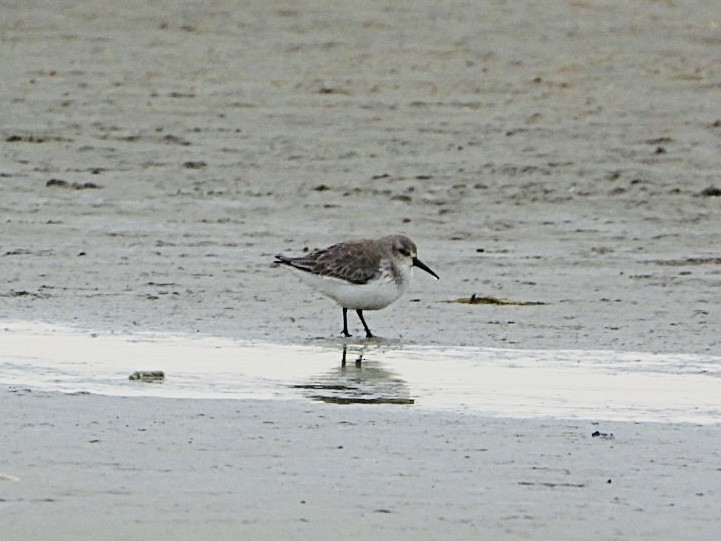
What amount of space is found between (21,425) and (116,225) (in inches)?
264

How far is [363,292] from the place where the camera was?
419 inches

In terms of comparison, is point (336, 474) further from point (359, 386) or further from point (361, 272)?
point (361, 272)

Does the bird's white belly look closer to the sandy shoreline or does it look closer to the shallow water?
the shallow water

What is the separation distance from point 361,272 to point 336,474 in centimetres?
402

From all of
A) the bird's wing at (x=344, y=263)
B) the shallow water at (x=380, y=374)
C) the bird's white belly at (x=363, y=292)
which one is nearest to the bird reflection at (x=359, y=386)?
the shallow water at (x=380, y=374)

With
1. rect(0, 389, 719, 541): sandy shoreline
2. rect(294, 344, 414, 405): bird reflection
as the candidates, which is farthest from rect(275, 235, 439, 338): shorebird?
rect(0, 389, 719, 541): sandy shoreline

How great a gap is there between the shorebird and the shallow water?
0.42 meters

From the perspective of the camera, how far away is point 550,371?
364 inches

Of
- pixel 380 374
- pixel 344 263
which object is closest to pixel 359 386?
pixel 380 374

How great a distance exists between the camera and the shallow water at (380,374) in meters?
8.25

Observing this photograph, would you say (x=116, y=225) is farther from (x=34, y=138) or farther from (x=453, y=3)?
(x=453, y=3)

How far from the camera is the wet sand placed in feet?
21.5

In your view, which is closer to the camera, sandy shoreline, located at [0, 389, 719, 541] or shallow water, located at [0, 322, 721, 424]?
sandy shoreline, located at [0, 389, 719, 541]

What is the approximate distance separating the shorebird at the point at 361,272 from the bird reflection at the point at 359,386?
3.81ft
